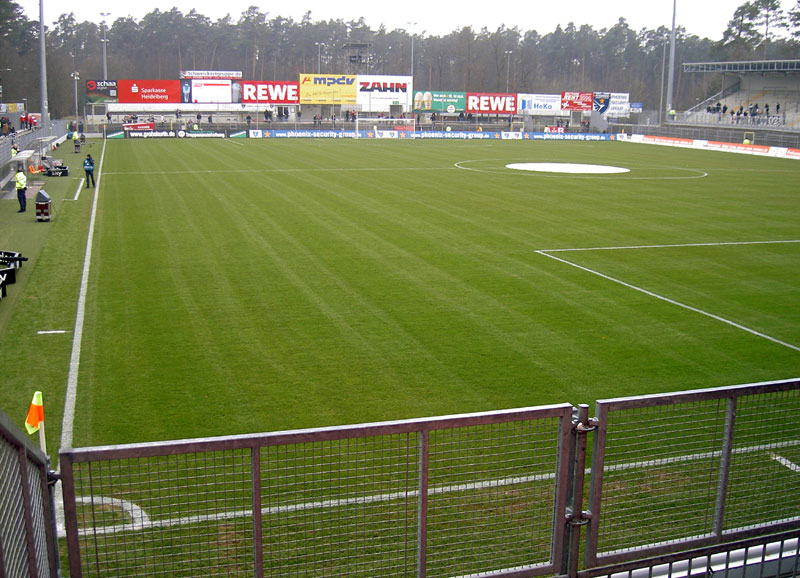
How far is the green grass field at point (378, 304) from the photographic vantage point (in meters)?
11.1

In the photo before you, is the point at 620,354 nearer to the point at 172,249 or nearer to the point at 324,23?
the point at 172,249

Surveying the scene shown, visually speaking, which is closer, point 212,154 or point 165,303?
point 165,303

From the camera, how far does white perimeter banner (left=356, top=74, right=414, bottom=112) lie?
96.3m

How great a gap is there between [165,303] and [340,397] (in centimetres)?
632

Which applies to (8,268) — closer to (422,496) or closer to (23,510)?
(23,510)

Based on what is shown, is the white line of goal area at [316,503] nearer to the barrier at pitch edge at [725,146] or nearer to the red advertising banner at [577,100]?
the barrier at pitch edge at [725,146]

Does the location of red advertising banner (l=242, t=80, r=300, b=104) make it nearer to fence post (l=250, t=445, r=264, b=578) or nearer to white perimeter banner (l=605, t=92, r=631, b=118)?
white perimeter banner (l=605, t=92, r=631, b=118)

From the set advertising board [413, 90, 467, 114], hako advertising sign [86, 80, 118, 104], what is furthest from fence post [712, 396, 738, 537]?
advertising board [413, 90, 467, 114]

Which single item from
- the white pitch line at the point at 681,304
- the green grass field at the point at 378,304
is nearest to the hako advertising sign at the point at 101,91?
the green grass field at the point at 378,304

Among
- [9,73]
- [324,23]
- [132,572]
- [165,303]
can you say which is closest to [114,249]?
[165,303]

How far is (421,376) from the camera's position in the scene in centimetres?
1182

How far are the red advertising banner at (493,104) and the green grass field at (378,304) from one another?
68.1 m

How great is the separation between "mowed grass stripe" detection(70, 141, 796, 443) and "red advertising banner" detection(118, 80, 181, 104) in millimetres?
63399

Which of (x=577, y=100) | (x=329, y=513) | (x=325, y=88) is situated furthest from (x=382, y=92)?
(x=329, y=513)
